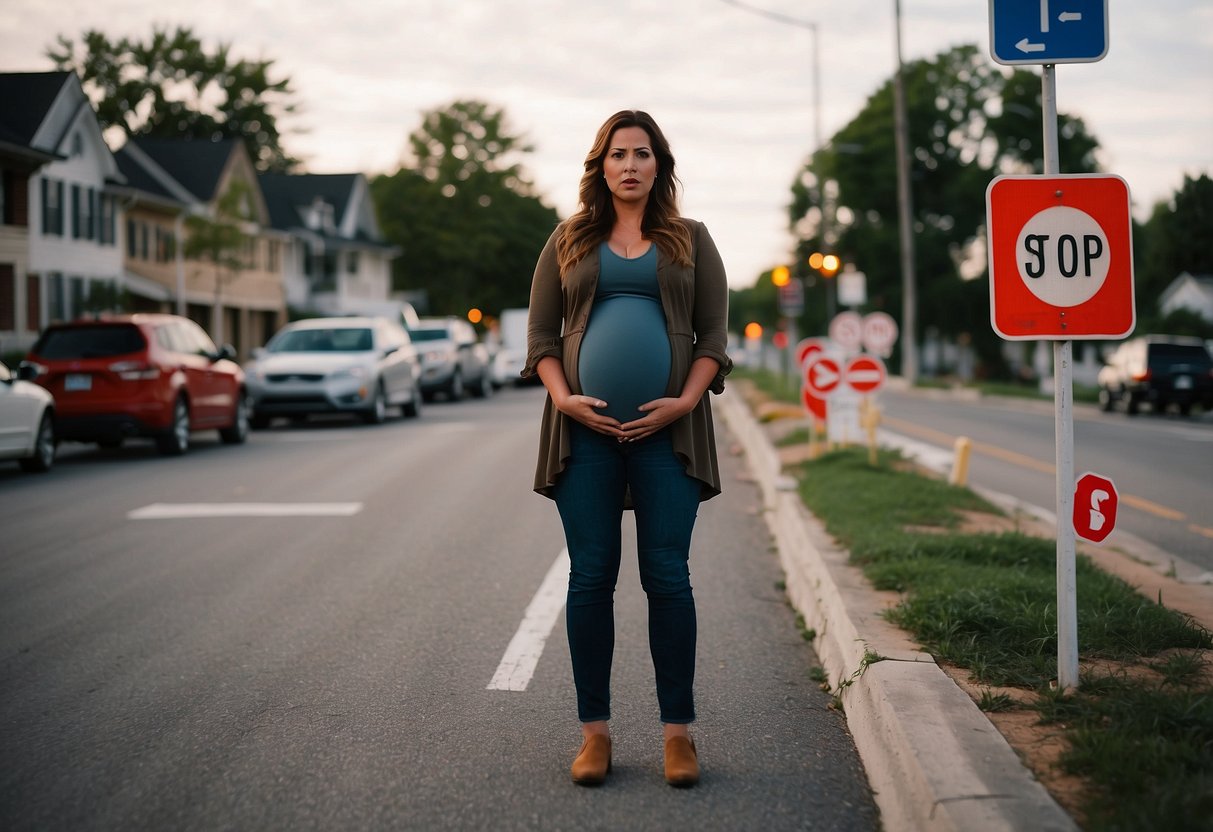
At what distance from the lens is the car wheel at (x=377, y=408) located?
21.0m

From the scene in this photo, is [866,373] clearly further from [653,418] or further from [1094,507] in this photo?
[653,418]

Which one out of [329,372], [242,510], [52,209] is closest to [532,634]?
[242,510]

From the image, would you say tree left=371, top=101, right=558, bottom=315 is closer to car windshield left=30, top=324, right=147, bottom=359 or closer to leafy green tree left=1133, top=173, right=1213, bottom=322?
leafy green tree left=1133, top=173, right=1213, bottom=322

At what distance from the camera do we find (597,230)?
162 inches

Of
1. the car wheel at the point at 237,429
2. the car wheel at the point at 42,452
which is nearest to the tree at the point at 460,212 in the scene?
the car wheel at the point at 237,429

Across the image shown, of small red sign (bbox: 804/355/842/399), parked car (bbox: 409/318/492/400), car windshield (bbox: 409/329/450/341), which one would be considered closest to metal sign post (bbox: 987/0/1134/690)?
small red sign (bbox: 804/355/842/399)

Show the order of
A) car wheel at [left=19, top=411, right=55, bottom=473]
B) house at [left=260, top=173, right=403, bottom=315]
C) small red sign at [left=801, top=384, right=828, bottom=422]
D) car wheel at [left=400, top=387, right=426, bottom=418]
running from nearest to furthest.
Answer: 1. small red sign at [left=801, top=384, right=828, bottom=422]
2. car wheel at [left=19, top=411, right=55, bottom=473]
3. car wheel at [left=400, top=387, right=426, bottom=418]
4. house at [left=260, top=173, right=403, bottom=315]

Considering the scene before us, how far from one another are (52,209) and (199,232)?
5.77m

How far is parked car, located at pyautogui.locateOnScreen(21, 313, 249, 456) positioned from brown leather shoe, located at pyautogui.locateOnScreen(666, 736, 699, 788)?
41.0ft

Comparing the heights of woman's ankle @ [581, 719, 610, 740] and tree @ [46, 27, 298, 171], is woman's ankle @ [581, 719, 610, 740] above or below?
below

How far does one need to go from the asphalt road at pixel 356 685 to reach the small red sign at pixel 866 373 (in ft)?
9.92

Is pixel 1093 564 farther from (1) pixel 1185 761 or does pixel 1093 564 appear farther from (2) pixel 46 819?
→ (2) pixel 46 819

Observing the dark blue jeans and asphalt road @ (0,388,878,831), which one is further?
the dark blue jeans

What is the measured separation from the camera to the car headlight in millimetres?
20578
